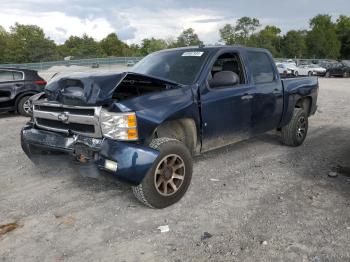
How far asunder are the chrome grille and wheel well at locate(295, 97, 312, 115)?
431 cm

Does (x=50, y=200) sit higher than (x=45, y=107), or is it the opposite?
(x=45, y=107)

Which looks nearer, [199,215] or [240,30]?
[199,215]

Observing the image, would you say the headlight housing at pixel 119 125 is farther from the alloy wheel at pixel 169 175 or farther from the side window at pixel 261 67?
the side window at pixel 261 67

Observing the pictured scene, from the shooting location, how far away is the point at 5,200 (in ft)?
15.5

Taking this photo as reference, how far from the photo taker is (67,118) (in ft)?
14.3

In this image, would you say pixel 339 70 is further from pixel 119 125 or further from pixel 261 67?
pixel 119 125

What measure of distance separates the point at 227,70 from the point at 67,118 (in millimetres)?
2471

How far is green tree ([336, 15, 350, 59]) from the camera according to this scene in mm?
82062

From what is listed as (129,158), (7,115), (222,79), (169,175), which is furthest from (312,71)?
(129,158)

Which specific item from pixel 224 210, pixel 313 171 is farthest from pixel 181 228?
pixel 313 171

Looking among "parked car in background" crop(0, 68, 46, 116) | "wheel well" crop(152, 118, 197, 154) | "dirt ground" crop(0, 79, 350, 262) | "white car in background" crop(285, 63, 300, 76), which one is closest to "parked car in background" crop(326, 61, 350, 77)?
"white car in background" crop(285, 63, 300, 76)

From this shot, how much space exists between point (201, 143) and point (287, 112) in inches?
90.9

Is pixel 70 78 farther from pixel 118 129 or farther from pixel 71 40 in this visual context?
pixel 71 40

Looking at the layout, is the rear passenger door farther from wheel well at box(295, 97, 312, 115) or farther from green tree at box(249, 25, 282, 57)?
green tree at box(249, 25, 282, 57)
